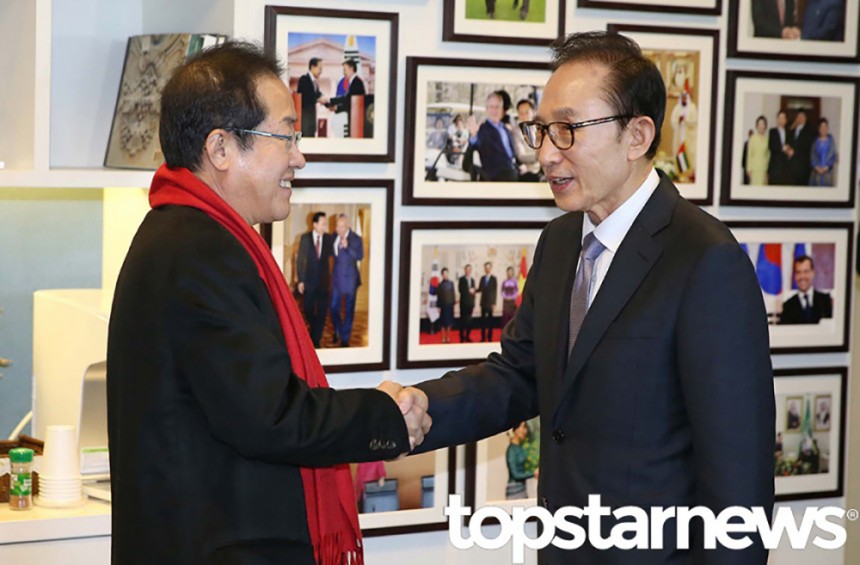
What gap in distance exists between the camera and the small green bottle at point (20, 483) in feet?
10.4

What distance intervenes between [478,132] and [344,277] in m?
0.52

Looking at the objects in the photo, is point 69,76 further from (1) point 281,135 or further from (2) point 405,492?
(2) point 405,492

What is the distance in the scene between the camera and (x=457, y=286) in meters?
3.38

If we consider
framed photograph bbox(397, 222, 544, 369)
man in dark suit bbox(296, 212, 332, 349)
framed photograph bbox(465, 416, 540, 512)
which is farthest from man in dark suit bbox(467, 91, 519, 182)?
framed photograph bbox(465, 416, 540, 512)

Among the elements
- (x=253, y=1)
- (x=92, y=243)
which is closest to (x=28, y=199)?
(x=92, y=243)

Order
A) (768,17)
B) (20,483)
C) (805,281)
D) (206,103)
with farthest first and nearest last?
(805,281) → (768,17) → (20,483) → (206,103)

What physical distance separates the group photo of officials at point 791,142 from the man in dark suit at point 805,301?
247 mm

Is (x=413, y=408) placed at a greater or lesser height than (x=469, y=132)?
lesser

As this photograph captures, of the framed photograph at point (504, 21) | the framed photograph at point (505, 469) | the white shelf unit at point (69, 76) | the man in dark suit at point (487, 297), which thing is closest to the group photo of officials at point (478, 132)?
the framed photograph at point (504, 21)

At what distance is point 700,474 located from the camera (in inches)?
88.9

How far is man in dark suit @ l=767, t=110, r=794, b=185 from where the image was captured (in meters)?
3.70

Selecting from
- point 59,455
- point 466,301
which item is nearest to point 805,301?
point 466,301

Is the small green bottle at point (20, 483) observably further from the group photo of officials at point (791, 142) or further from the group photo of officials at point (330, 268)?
the group photo of officials at point (791, 142)

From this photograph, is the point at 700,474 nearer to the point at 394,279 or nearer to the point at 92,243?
the point at 394,279
